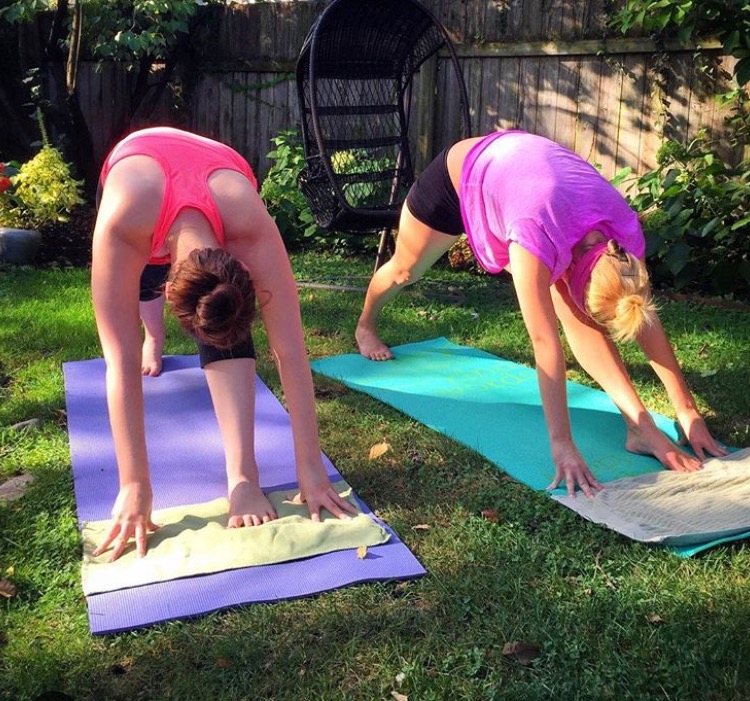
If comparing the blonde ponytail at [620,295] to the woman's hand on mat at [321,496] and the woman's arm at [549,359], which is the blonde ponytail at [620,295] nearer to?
the woman's arm at [549,359]

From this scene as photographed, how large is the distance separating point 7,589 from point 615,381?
2.05 m

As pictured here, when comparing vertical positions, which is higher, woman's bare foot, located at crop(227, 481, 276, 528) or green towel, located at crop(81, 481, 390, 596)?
woman's bare foot, located at crop(227, 481, 276, 528)

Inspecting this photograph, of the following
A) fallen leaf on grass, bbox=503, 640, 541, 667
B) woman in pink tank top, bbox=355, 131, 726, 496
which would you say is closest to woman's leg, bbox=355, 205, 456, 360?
woman in pink tank top, bbox=355, 131, 726, 496

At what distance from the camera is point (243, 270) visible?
218 cm

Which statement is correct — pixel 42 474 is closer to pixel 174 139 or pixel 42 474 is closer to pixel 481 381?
pixel 174 139

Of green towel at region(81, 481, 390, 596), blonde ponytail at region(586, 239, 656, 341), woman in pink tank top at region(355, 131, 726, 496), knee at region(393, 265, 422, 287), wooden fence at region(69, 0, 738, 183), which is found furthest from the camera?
wooden fence at region(69, 0, 738, 183)

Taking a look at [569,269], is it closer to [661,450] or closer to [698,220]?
[661,450]

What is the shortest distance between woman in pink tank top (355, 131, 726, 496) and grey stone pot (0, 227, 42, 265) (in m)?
3.45

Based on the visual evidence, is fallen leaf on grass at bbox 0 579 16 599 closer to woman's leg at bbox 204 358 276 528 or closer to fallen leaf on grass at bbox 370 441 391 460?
woman's leg at bbox 204 358 276 528

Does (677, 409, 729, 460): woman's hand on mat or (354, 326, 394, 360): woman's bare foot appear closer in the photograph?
(677, 409, 729, 460): woman's hand on mat

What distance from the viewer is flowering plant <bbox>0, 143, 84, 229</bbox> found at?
6.04 meters

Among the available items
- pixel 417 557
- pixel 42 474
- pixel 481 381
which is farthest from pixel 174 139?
pixel 481 381

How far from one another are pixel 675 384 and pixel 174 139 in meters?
1.88

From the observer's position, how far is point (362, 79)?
18.2ft
